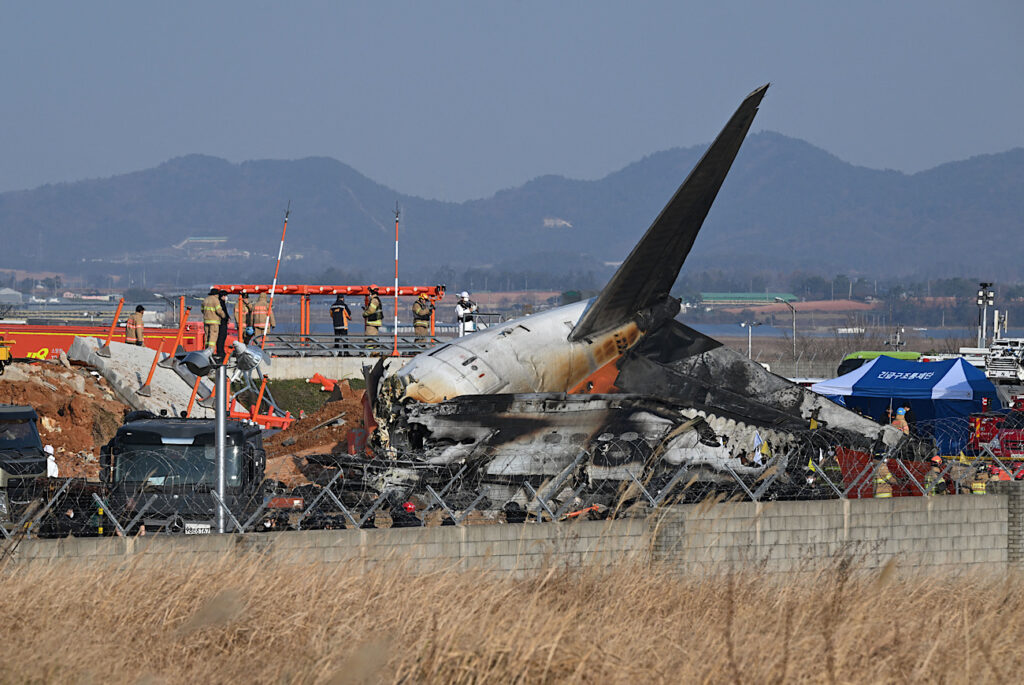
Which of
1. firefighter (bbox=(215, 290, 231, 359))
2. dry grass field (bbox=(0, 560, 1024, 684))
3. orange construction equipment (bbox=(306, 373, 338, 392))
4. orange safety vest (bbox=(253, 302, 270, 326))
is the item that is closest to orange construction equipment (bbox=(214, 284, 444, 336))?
orange safety vest (bbox=(253, 302, 270, 326))

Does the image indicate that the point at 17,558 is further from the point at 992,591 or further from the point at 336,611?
the point at 992,591

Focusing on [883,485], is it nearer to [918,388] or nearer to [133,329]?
[918,388]

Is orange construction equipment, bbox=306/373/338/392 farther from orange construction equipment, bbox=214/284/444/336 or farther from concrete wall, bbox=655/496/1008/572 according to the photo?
concrete wall, bbox=655/496/1008/572

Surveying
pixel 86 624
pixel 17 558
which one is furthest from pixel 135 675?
pixel 17 558

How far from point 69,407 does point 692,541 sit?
62.2 ft

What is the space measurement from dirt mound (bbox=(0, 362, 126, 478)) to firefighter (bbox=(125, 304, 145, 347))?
218 inches

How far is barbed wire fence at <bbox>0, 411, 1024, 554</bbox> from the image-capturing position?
1752cm

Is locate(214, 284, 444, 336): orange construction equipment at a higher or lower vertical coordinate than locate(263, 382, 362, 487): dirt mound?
higher

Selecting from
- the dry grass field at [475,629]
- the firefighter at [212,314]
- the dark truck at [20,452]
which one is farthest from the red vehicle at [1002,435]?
the firefighter at [212,314]

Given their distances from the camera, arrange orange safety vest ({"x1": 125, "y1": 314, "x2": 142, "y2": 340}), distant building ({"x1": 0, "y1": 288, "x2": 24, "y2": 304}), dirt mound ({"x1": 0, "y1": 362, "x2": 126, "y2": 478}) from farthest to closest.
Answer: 1. distant building ({"x1": 0, "y1": 288, "x2": 24, "y2": 304})
2. orange safety vest ({"x1": 125, "y1": 314, "x2": 142, "y2": 340})
3. dirt mound ({"x1": 0, "y1": 362, "x2": 126, "y2": 478})

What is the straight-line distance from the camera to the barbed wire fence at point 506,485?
690 inches

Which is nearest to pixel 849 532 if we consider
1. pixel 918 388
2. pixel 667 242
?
pixel 667 242

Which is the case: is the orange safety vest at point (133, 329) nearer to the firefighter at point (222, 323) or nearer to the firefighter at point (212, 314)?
the firefighter at point (212, 314)

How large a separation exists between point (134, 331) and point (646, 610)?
31.9 m
